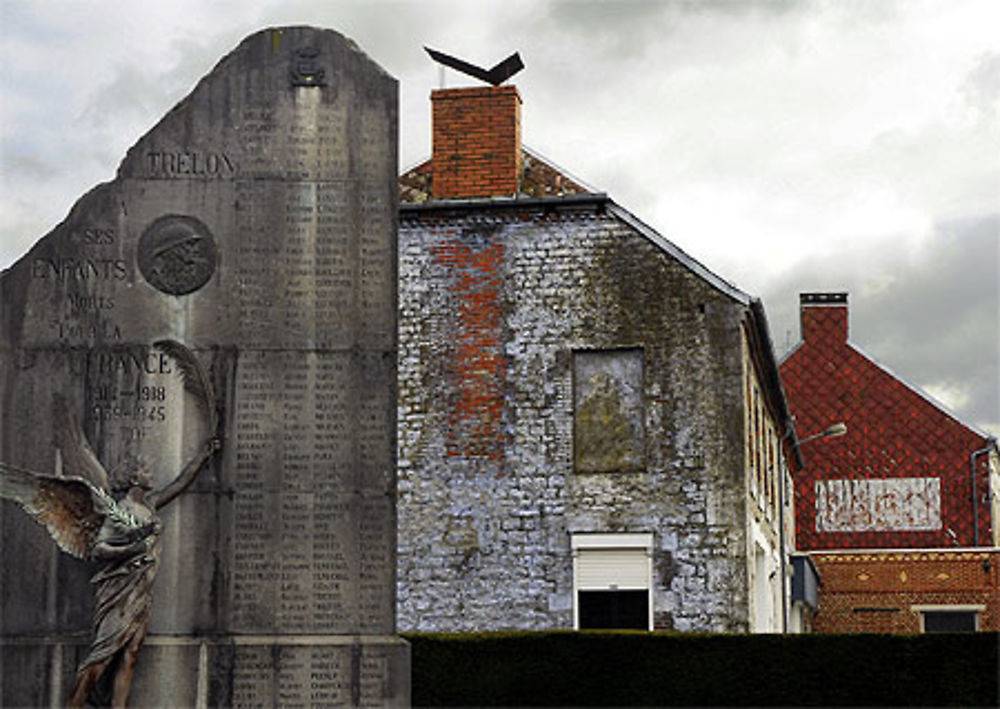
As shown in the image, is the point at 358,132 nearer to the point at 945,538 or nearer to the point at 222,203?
the point at 222,203

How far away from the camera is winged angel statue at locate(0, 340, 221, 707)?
11.7 m

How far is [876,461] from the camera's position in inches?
1693

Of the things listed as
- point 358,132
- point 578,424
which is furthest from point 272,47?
point 578,424

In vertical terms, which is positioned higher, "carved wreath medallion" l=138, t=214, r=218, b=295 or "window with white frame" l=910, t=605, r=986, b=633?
"carved wreath medallion" l=138, t=214, r=218, b=295

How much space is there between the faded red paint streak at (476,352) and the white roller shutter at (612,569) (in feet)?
6.99

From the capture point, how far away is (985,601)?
38844 millimetres

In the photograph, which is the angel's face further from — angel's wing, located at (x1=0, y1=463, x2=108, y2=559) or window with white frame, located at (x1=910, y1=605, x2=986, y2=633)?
window with white frame, located at (x1=910, y1=605, x2=986, y2=633)

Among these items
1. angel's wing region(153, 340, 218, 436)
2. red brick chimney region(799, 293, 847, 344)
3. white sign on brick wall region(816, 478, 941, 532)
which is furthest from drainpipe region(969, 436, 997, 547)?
angel's wing region(153, 340, 218, 436)

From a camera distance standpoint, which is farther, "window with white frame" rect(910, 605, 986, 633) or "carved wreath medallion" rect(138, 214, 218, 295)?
"window with white frame" rect(910, 605, 986, 633)

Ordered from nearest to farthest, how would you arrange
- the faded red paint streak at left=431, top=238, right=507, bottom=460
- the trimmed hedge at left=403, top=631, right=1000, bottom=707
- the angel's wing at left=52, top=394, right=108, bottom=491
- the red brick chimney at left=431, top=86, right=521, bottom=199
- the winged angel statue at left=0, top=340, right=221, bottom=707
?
the winged angel statue at left=0, top=340, right=221, bottom=707
the angel's wing at left=52, top=394, right=108, bottom=491
the trimmed hedge at left=403, top=631, right=1000, bottom=707
the faded red paint streak at left=431, top=238, right=507, bottom=460
the red brick chimney at left=431, top=86, right=521, bottom=199

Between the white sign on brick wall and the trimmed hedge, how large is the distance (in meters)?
23.1

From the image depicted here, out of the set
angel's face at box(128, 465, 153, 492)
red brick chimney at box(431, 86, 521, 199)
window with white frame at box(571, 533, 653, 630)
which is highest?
red brick chimney at box(431, 86, 521, 199)

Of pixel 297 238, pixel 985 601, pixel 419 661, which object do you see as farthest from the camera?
pixel 985 601

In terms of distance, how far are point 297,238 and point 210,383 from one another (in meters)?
1.29
